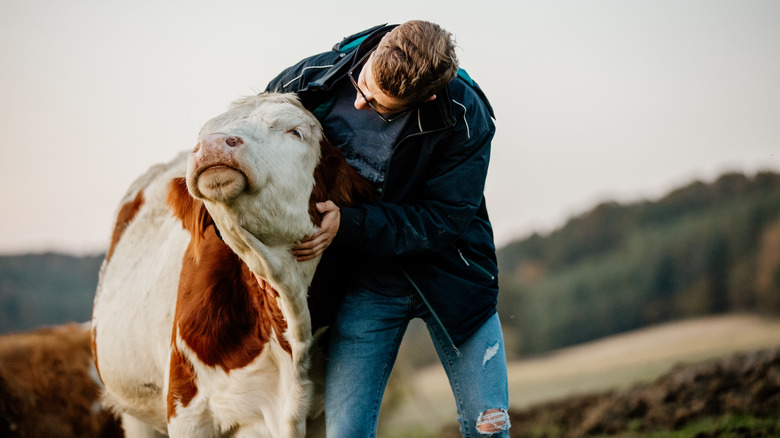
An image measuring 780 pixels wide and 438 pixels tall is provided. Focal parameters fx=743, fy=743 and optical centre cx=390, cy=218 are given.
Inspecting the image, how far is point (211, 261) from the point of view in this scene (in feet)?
10.2

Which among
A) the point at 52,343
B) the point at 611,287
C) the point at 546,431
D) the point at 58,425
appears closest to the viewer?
the point at 58,425

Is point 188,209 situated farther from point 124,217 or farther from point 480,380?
point 124,217

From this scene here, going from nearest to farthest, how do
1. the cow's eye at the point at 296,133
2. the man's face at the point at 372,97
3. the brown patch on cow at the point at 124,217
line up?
the man's face at the point at 372,97
the cow's eye at the point at 296,133
the brown patch on cow at the point at 124,217

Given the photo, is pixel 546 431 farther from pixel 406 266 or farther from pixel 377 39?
pixel 377 39

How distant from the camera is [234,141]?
2.41 meters

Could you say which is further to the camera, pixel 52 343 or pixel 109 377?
pixel 52 343

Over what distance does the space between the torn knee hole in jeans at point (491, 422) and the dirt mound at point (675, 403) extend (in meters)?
3.50

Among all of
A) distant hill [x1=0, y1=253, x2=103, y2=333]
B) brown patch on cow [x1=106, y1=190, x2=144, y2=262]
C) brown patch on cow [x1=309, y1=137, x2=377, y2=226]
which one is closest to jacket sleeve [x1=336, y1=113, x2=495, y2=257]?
brown patch on cow [x1=309, y1=137, x2=377, y2=226]

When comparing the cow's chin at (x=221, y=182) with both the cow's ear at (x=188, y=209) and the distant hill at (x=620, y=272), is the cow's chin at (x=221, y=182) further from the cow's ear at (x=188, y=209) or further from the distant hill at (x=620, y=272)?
the distant hill at (x=620, y=272)

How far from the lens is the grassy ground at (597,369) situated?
8352 mm

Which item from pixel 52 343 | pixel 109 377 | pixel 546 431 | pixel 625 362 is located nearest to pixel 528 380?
pixel 625 362

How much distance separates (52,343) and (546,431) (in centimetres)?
457

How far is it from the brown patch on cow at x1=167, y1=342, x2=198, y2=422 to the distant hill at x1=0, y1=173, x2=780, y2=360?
7466mm

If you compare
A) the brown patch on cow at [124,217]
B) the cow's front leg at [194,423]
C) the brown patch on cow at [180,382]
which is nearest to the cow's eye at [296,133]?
the brown patch on cow at [180,382]
